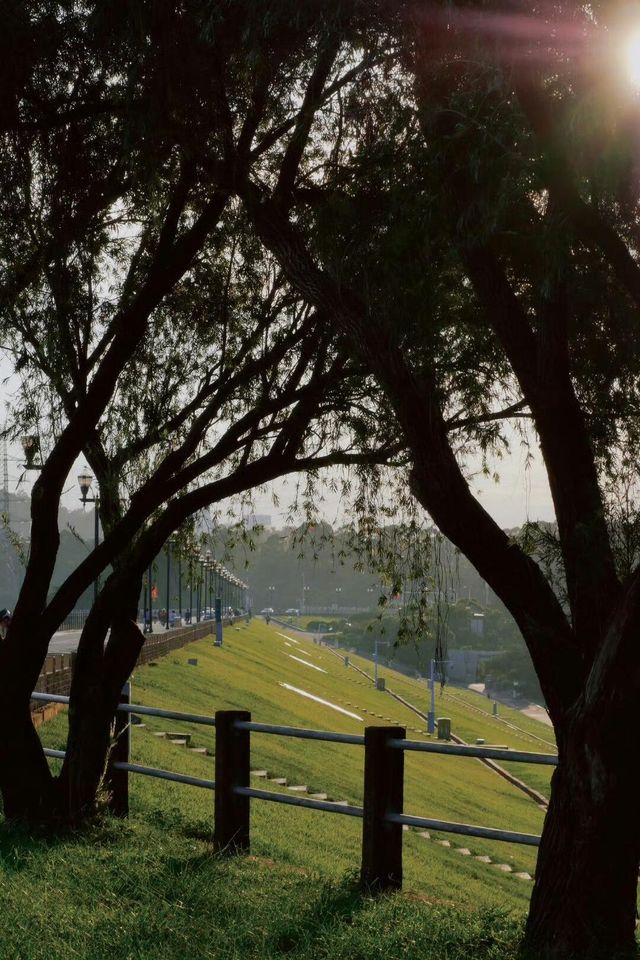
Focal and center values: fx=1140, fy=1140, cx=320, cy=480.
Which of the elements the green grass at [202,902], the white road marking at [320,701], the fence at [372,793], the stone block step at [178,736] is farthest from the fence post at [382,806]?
the white road marking at [320,701]

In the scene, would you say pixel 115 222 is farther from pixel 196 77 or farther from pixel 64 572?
pixel 64 572

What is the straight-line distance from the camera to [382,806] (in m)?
7.09

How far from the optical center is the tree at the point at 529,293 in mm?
5367

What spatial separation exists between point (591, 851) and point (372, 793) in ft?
6.34

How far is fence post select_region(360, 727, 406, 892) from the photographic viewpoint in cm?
704

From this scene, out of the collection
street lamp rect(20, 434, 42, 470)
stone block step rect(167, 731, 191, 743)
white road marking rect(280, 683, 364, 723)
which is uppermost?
street lamp rect(20, 434, 42, 470)

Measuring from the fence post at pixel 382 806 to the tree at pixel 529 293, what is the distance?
1514 mm

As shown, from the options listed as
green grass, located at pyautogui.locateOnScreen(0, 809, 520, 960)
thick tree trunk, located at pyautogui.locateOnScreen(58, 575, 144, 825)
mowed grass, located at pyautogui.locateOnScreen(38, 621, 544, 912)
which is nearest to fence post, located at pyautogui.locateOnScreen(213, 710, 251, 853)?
green grass, located at pyautogui.locateOnScreen(0, 809, 520, 960)

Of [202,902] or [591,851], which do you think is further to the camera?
[202,902]

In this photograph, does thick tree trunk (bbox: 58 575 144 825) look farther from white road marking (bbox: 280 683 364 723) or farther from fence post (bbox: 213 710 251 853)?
white road marking (bbox: 280 683 364 723)

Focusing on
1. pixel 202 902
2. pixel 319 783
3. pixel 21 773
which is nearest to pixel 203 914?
pixel 202 902

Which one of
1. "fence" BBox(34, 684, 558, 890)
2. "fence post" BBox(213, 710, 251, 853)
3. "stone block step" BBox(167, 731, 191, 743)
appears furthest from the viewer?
"stone block step" BBox(167, 731, 191, 743)

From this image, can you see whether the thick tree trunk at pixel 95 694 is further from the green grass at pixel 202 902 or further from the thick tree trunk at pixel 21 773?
the green grass at pixel 202 902

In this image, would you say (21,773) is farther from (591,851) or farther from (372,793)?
(591,851)
